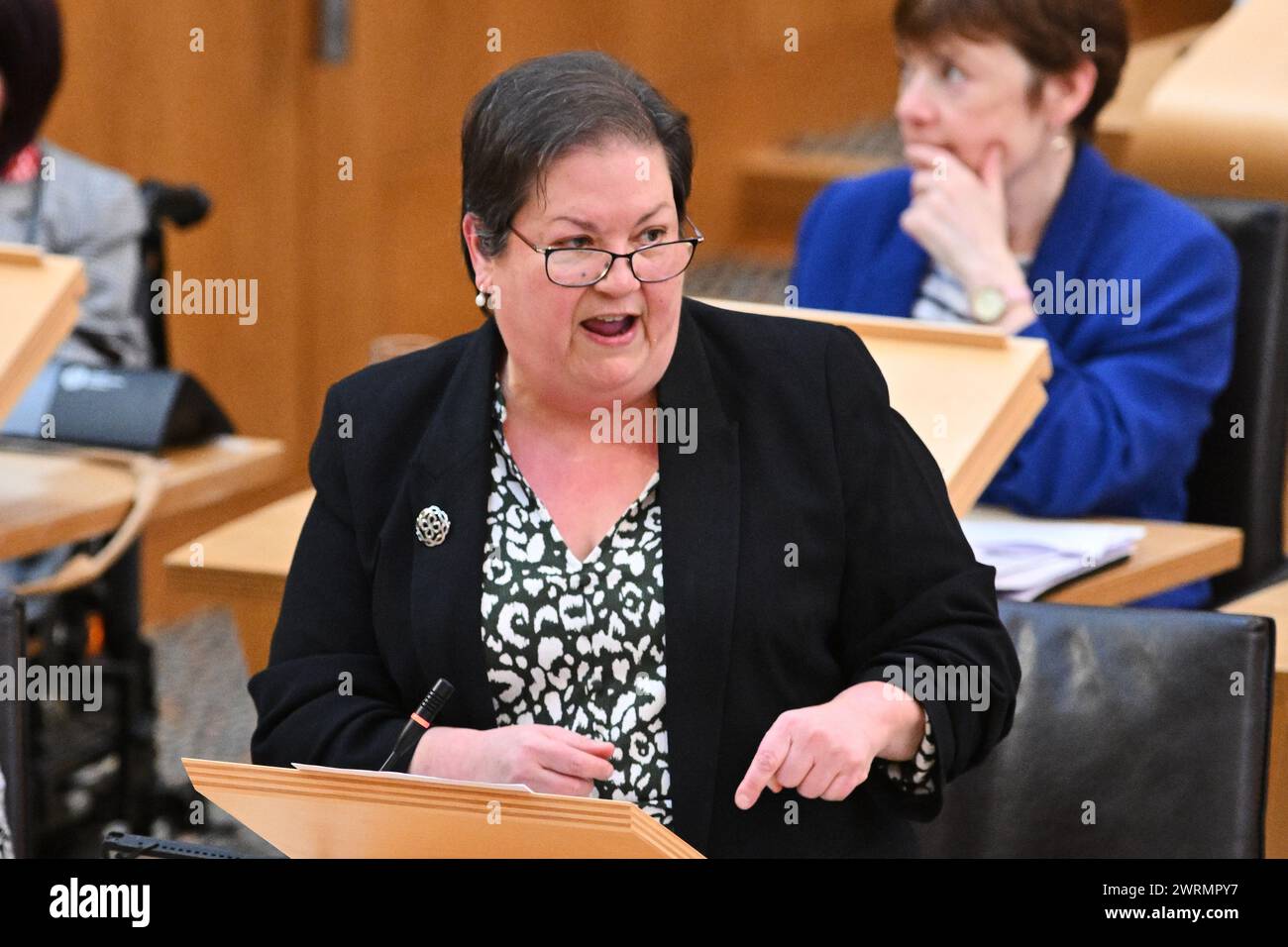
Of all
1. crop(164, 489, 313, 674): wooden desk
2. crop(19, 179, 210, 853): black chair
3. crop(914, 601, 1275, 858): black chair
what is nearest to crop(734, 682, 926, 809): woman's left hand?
crop(914, 601, 1275, 858): black chair

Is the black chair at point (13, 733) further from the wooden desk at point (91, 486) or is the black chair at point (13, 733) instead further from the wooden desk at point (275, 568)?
the wooden desk at point (91, 486)

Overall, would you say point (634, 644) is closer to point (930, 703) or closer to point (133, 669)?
point (930, 703)

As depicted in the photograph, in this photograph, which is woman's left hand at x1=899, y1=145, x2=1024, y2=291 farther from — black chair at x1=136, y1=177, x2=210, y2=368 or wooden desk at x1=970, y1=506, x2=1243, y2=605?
black chair at x1=136, y1=177, x2=210, y2=368

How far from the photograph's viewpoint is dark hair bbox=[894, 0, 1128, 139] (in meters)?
3.01

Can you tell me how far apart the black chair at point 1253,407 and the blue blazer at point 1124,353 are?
0.14ft

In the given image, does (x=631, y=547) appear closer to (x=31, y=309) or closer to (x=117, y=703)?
(x=31, y=309)

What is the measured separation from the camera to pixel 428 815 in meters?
1.51

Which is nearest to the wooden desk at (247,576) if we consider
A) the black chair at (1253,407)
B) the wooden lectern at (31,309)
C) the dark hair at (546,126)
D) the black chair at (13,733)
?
the wooden lectern at (31,309)

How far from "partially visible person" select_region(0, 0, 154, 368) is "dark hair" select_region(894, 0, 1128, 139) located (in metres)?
1.51

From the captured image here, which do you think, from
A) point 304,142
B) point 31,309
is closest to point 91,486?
point 31,309

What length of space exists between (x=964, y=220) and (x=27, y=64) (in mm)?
1665

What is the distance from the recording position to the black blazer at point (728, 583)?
1.81 metres

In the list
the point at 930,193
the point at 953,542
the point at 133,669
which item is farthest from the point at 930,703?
the point at 133,669

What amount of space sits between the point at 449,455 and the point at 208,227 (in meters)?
3.35
